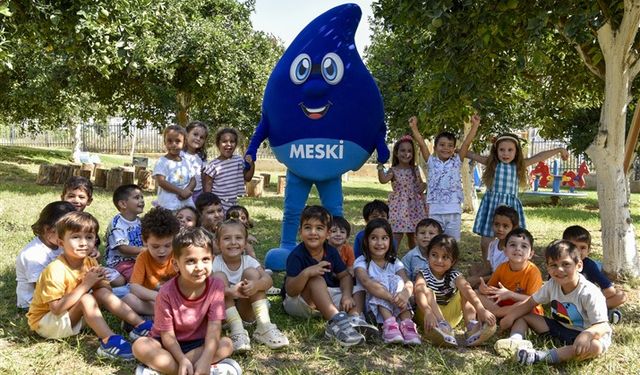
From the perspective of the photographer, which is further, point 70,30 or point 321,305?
point 70,30

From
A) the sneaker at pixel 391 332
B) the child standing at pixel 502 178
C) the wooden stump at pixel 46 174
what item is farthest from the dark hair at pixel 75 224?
the wooden stump at pixel 46 174

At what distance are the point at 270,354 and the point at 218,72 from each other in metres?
8.79

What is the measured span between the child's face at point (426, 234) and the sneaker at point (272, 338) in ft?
4.89

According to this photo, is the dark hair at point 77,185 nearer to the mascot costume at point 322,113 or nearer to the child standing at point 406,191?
the mascot costume at point 322,113

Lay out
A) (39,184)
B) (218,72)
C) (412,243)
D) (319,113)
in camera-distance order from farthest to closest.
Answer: (39,184) < (218,72) < (412,243) < (319,113)

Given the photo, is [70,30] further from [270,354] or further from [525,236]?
[525,236]

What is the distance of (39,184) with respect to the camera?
49.4ft

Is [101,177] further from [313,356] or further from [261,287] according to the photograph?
[313,356]

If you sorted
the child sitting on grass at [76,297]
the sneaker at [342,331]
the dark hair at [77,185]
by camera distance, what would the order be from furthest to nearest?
the dark hair at [77,185] → the sneaker at [342,331] → the child sitting on grass at [76,297]

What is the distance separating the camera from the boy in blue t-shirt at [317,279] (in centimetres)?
404

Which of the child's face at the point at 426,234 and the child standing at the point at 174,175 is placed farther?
the child standing at the point at 174,175

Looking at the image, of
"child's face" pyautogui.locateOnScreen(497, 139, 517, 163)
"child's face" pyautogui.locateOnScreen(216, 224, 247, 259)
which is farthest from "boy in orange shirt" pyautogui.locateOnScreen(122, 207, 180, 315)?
"child's face" pyautogui.locateOnScreen(497, 139, 517, 163)

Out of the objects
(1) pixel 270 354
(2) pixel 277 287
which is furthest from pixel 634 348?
(2) pixel 277 287

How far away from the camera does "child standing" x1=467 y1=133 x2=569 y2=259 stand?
571 cm
